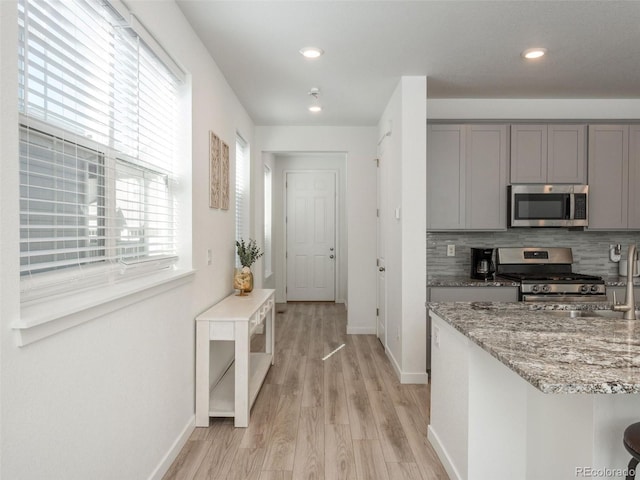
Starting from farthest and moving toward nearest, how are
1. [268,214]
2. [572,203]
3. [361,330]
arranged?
[268,214], [361,330], [572,203]

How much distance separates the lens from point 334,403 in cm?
309

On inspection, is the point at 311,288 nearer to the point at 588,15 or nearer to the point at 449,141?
the point at 449,141

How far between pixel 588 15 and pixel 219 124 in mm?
2612

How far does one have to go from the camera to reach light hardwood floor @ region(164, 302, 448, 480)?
2.21 m

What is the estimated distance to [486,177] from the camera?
3.96 metres

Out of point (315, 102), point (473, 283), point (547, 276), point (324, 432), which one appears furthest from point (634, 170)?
point (324, 432)

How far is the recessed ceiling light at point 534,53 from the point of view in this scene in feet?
9.85

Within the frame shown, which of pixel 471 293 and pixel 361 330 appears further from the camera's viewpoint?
pixel 361 330

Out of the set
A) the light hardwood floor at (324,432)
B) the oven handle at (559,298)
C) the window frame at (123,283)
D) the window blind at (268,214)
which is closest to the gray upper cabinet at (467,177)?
the oven handle at (559,298)

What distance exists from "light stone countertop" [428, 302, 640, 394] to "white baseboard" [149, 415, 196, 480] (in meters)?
1.61

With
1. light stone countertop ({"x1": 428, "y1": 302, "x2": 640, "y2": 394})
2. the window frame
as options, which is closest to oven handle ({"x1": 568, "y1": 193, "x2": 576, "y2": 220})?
light stone countertop ({"x1": 428, "y1": 302, "x2": 640, "y2": 394})

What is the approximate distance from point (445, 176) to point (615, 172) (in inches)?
64.7

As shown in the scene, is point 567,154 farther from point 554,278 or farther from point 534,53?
point 534,53

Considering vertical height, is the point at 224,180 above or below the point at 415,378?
above
